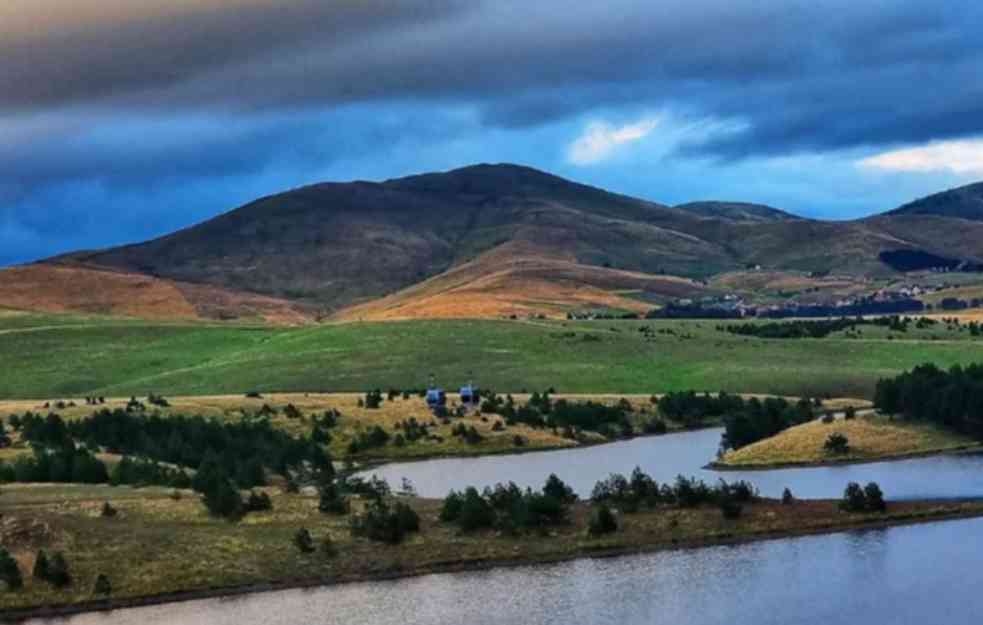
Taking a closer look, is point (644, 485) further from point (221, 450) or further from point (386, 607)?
point (221, 450)

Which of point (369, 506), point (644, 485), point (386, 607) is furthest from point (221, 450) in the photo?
point (386, 607)

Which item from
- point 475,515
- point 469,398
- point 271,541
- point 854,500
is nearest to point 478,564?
point 475,515

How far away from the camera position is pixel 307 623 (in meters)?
70.7

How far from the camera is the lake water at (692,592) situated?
218ft

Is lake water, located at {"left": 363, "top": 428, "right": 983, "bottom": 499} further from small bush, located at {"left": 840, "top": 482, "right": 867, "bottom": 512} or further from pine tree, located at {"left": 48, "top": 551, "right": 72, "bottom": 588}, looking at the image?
pine tree, located at {"left": 48, "top": 551, "right": 72, "bottom": 588}

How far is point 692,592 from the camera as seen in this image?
71312 millimetres

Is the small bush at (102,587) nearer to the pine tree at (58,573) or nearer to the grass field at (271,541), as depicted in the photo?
the grass field at (271,541)

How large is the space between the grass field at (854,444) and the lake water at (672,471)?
317cm

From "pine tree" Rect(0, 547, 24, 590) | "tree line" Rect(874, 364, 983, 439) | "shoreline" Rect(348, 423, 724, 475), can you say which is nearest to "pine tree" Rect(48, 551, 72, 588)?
"pine tree" Rect(0, 547, 24, 590)

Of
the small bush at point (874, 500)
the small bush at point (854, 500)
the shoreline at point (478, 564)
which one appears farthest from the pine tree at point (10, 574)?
the small bush at point (874, 500)

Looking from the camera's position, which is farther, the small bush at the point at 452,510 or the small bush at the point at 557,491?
the small bush at the point at 557,491

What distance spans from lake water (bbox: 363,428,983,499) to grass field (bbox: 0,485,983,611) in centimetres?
892

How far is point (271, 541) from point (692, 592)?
1028 inches

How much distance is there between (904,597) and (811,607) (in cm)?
422
